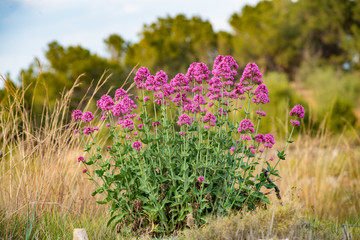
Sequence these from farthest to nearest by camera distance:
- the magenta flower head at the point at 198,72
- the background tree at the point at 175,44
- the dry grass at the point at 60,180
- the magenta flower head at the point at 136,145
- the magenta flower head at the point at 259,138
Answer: the background tree at the point at 175,44, the dry grass at the point at 60,180, the magenta flower head at the point at 259,138, the magenta flower head at the point at 198,72, the magenta flower head at the point at 136,145

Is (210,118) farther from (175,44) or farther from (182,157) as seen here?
(175,44)

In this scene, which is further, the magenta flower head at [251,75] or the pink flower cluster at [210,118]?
the magenta flower head at [251,75]

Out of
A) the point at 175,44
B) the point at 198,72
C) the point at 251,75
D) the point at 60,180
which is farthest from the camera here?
the point at 175,44

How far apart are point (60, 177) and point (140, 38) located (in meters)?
29.2

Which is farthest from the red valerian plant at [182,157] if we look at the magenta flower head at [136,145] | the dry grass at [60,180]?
the dry grass at [60,180]

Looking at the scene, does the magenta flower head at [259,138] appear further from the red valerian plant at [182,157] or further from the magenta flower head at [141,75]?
the magenta flower head at [141,75]

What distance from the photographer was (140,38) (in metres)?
31.4

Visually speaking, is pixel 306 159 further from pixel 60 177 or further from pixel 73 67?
pixel 73 67

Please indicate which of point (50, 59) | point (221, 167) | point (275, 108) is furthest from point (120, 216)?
A: point (50, 59)

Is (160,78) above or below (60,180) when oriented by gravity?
above

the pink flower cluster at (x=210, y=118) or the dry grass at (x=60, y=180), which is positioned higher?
the pink flower cluster at (x=210, y=118)

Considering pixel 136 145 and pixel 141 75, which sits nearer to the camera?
pixel 136 145

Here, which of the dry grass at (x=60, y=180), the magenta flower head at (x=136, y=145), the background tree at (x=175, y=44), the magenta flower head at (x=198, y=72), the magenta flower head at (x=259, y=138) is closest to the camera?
the magenta flower head at (x=136, y=145)

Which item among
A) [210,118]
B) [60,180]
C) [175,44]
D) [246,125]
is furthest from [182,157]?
[175,44]
